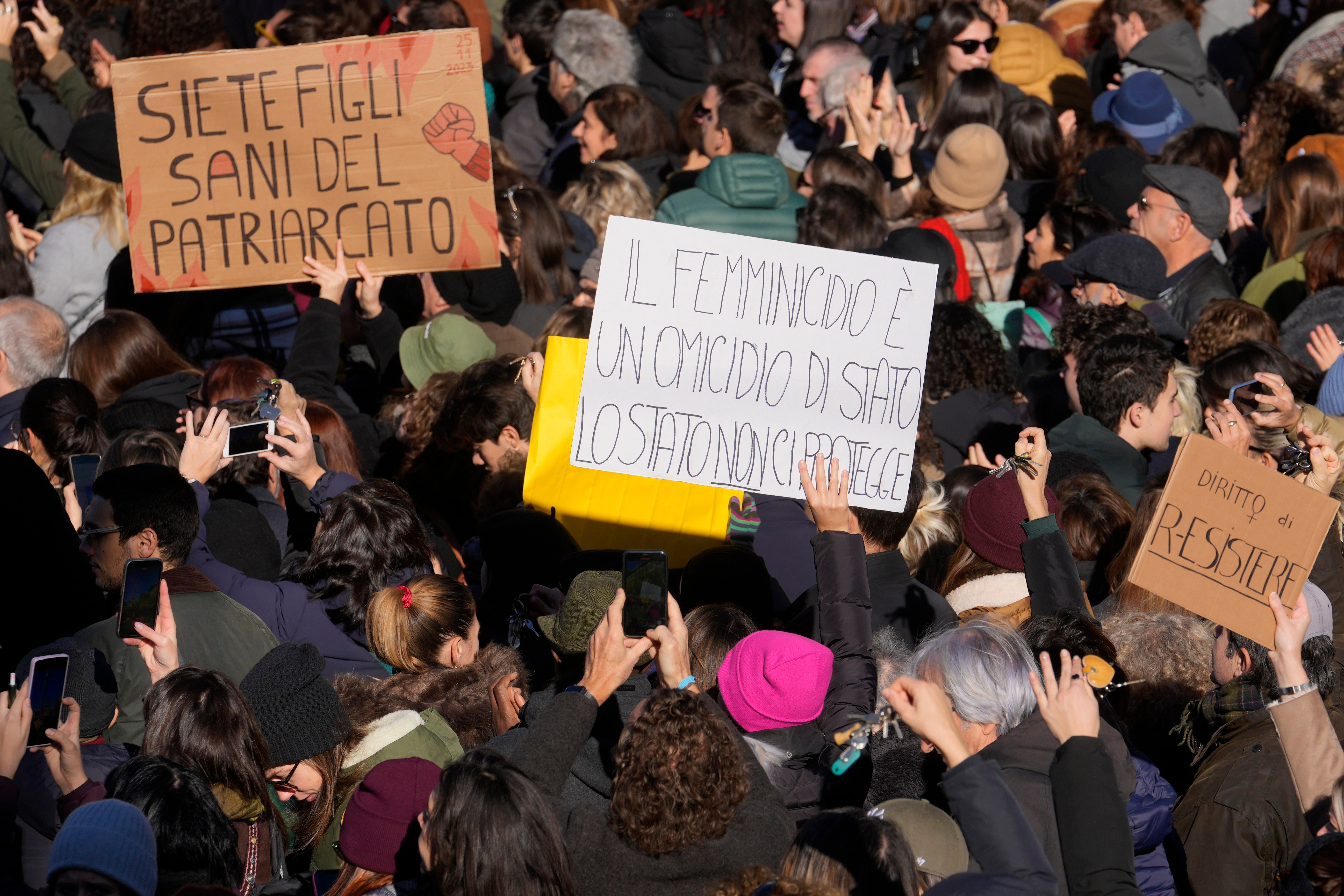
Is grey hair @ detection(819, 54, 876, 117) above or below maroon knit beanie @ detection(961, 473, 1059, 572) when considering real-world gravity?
below

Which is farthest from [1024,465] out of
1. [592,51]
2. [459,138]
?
[592,51]

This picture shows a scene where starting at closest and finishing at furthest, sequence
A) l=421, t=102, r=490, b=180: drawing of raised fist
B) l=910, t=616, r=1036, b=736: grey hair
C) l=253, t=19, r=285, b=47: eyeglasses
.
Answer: l=910, t=616, r=1036, b=736: grey hair
l=421, t=102, r=490, b=180: drawing of raised fist
l=253, t=19, r=285, b=47: eyeglasses

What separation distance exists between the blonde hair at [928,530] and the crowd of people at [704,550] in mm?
34

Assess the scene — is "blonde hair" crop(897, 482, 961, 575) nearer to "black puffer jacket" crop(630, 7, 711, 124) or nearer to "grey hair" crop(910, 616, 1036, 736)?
"grey hair" crop(910, 616, 1036, 736)

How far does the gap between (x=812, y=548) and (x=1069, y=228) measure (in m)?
3.96

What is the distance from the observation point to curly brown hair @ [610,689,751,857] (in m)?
3.13

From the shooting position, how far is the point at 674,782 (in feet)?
10.3

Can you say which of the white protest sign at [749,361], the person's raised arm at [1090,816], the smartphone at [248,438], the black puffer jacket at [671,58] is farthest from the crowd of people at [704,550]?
the black puffer jacket at [671,58]

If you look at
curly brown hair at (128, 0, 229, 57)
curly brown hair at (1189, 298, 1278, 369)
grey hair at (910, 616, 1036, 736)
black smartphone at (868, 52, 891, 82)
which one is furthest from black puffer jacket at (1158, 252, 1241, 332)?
curly brown hair at (128, 0, 229, 57)

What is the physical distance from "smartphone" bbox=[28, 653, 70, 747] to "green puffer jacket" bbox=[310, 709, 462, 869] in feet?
2.76

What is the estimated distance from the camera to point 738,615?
413cm

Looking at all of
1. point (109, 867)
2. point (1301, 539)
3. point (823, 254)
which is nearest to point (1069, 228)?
point (823, 254)

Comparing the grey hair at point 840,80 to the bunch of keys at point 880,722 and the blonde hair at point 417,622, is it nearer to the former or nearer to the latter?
the bunch of keys at point 880,722

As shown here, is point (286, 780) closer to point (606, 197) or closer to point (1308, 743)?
point (1308, 743)
